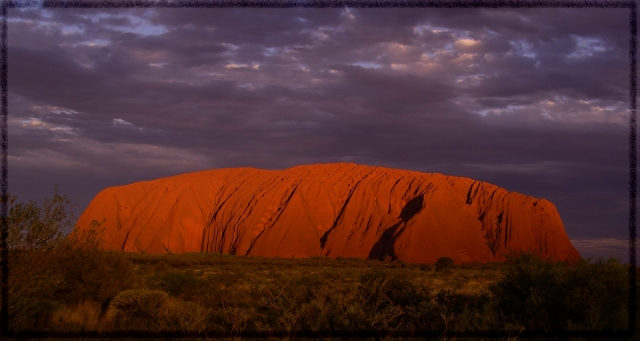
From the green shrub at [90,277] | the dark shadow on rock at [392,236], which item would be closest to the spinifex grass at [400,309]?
the green shrub at [90,277]

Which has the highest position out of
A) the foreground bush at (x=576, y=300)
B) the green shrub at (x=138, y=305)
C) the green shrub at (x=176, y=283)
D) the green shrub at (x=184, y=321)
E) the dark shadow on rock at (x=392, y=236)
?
the foreground bush at (x=576, y=300)

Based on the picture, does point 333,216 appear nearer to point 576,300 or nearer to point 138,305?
point 138,305

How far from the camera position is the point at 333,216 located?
7662 centimetres

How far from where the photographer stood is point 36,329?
33.7ft

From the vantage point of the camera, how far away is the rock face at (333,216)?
67.4 metres

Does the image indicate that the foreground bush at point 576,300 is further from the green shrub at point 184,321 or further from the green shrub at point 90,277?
the green shrub at point 90,277

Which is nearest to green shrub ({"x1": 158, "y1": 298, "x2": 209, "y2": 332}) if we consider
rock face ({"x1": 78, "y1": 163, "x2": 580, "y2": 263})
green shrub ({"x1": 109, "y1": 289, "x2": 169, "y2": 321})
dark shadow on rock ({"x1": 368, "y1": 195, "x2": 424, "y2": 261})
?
green shrub ({"x1": 109, "y1": 289, "x2": 169, "y2": 321})

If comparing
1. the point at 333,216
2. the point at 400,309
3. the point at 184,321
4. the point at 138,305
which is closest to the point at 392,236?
the point at 333,216

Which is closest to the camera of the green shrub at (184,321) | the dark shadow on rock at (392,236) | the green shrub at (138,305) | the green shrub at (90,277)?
the green shrub at (184,321)

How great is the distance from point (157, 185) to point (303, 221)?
33.5 metres

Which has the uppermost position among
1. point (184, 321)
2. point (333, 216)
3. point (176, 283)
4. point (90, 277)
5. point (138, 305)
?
point (184, 321)

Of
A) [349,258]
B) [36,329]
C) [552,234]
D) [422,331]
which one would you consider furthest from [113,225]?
[422,331]

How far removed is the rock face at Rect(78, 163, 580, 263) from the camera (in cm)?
6744

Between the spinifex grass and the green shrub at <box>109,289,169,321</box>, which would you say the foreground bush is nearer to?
the spinifex grass
